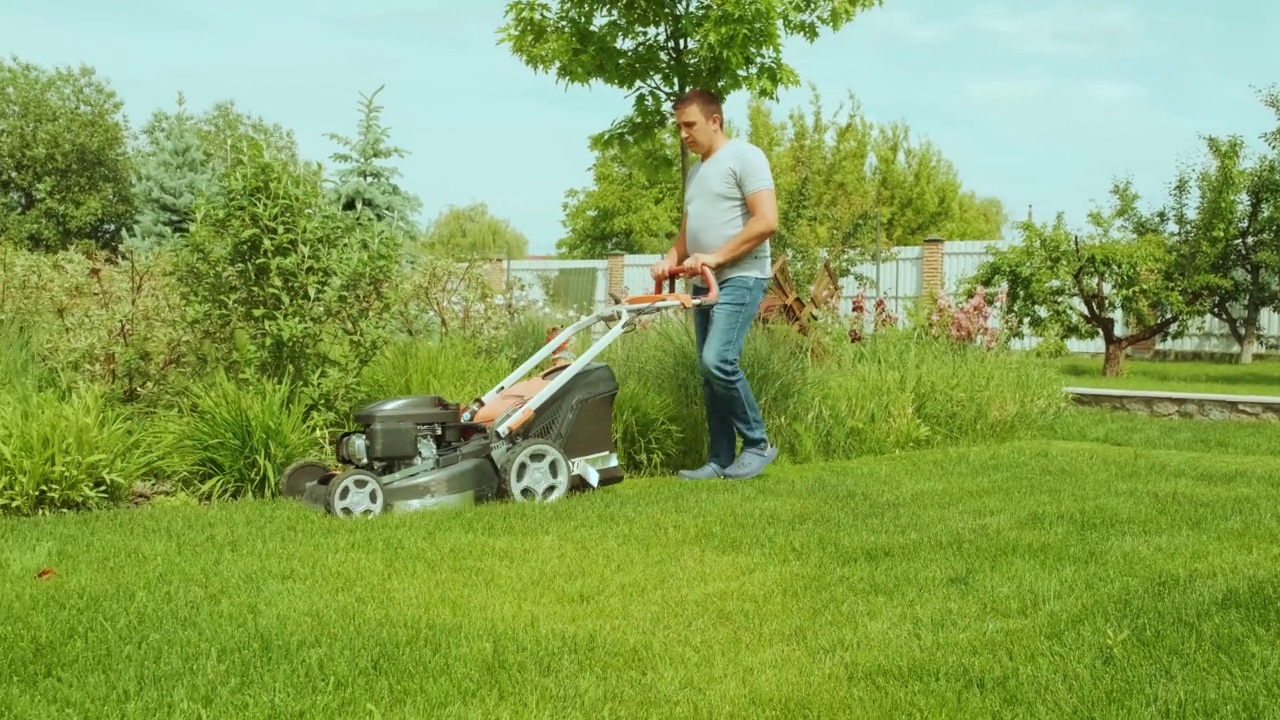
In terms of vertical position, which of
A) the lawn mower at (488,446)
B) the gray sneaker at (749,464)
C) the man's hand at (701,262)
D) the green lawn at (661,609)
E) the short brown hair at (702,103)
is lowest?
the green lawn at (661,609)

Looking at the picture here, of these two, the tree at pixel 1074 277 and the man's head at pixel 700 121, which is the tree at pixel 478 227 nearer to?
the tree at pixel 1074 277

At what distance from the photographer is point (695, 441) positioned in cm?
769

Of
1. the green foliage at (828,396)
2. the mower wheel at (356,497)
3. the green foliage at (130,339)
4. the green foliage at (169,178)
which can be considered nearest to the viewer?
the mower wheel at (356,497)

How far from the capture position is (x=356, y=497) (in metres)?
5.48

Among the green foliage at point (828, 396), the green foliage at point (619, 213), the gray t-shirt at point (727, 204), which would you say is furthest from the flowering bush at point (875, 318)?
the green foliage at point (619, 213)

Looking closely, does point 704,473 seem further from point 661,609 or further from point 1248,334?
point 1248,334

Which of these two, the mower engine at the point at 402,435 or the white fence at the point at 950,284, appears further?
the white fence at the point at 950,284

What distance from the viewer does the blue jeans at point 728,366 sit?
666cm

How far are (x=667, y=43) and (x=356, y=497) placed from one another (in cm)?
826

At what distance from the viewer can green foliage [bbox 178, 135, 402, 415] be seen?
6738 millimetres

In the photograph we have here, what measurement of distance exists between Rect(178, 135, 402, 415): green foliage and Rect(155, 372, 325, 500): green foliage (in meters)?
0.37

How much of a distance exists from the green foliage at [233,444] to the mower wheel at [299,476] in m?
0.23

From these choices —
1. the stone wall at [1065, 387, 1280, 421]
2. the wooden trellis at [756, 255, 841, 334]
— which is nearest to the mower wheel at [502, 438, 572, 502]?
the wooden trellis at [756, 255, 841, 334]

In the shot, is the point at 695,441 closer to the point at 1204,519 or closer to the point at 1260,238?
the point at 1204,519
